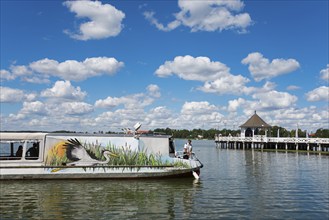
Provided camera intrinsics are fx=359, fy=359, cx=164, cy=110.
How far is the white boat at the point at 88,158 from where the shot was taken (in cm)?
2048

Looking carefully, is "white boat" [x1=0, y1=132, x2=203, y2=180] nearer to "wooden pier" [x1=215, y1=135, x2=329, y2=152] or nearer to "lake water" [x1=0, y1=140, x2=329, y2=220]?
"lake water" [x1=0, y1=140, x2=329, y2=220]

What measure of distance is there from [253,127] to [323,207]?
68.7m

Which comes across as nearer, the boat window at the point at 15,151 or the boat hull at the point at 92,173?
the boat hull at the point at 92,173

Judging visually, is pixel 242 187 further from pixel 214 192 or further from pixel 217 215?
pixel 217 215

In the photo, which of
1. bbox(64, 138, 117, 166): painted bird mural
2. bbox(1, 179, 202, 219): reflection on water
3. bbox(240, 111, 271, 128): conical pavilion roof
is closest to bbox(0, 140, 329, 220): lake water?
bbox(1, 179, 202, 219): reflection on water

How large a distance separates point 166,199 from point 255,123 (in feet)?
230

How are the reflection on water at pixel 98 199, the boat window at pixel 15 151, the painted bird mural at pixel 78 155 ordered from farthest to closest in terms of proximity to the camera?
Result: the painted bird mural at pixel 78 155
the boat window at pixel 15 151
the reflection on water at pixel 98 199

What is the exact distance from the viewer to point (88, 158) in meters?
21.2

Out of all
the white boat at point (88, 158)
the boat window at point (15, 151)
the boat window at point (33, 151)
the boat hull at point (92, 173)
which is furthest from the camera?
the boat window at point (33, 151)

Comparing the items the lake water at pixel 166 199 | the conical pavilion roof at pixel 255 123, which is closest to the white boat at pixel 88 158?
the lake water at pixel 166 199

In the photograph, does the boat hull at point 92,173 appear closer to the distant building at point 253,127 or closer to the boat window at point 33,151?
the boat window at point 33,151

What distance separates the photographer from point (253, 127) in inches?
3243

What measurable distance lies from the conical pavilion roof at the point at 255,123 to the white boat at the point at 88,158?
206 ft

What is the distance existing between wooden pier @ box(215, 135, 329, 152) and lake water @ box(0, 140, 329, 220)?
140 ft
